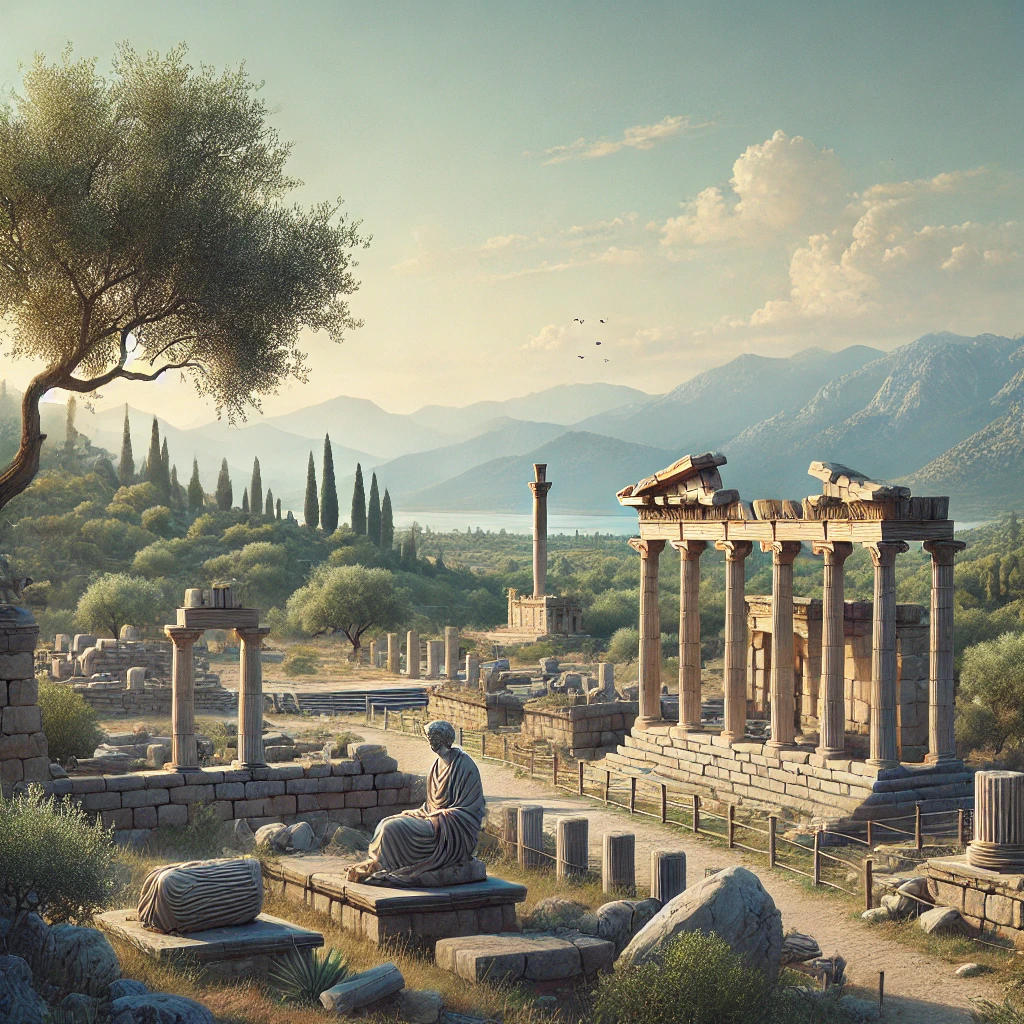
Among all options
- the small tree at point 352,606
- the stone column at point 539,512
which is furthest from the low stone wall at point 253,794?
the stone column at point 539,512

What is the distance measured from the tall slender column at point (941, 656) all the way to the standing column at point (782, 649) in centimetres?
233

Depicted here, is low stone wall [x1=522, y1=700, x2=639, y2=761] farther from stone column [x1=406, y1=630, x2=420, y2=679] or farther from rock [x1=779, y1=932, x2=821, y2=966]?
stone column [x1=406, y1=630, x2=420, y2=679]

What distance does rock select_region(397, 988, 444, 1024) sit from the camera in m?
10.2

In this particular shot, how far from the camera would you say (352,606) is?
49938 mm

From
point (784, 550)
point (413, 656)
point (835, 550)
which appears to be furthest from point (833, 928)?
point (413, 656)

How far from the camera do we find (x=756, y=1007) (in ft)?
34.7

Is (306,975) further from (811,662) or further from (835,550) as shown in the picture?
(811,662)

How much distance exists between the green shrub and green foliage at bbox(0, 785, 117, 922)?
10189 mm

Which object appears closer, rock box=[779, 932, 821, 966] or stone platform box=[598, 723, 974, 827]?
rock box=[779, 932, 821, 966]

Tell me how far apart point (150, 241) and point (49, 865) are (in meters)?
13.4

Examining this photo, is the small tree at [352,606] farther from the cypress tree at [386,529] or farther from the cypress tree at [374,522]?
the cypress tree at [374,522]

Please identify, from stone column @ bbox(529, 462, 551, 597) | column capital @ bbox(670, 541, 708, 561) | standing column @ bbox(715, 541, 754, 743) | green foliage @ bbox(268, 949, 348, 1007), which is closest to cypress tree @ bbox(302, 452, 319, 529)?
stone column @ bbox(529, 462, 551, 597)

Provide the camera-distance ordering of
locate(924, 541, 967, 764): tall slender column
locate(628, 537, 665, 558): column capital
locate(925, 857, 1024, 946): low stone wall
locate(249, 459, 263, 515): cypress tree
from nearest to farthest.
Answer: locate(925, 857, 1024, 946): low stone wall
locate(924, 541, 967, 764): tall slender column
locate(628, 537, 665, 558): column capital
locate(249, 459, 263, 515): cypress tree

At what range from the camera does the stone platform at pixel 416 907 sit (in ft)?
40.5
